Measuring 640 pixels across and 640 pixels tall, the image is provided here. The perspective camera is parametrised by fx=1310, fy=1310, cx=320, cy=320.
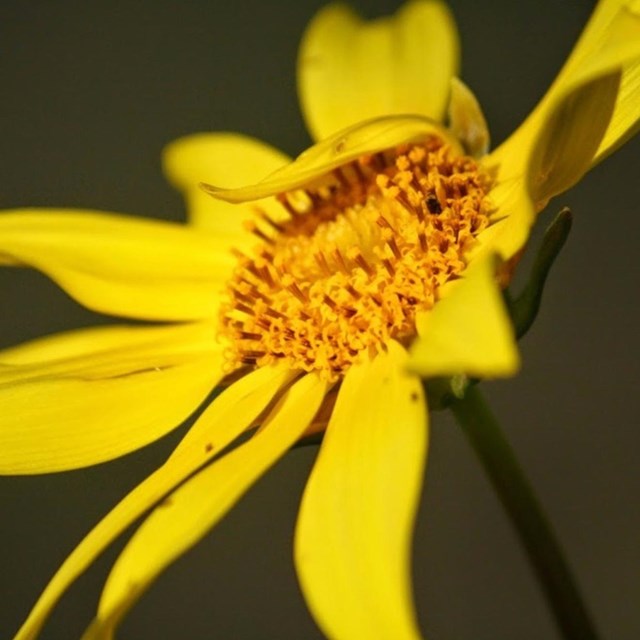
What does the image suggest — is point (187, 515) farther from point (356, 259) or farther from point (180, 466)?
point (356, 259)

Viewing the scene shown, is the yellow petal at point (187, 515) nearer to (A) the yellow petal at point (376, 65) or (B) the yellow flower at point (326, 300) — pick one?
(B) the yellow flower at point (326, 300)

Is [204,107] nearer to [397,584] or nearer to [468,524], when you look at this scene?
[468,524]

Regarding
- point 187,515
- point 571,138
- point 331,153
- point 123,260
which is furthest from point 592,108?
point 123,260

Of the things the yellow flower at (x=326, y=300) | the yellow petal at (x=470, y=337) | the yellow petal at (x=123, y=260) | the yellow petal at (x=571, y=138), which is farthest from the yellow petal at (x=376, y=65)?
the yellow petal at (x=470, y=337)

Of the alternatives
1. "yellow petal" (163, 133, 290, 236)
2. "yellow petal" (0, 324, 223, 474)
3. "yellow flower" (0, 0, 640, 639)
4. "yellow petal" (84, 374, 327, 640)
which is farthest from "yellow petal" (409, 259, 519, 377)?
"yellow petal" (163, 133, 290, 236)

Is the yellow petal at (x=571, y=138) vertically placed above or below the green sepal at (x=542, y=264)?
above

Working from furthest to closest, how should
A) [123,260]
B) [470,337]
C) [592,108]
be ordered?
[123,260] < [592,108] < [470,337]

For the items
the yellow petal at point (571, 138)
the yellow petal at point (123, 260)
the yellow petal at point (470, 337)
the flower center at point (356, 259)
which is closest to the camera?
the yellow petal at point (470, 337)
